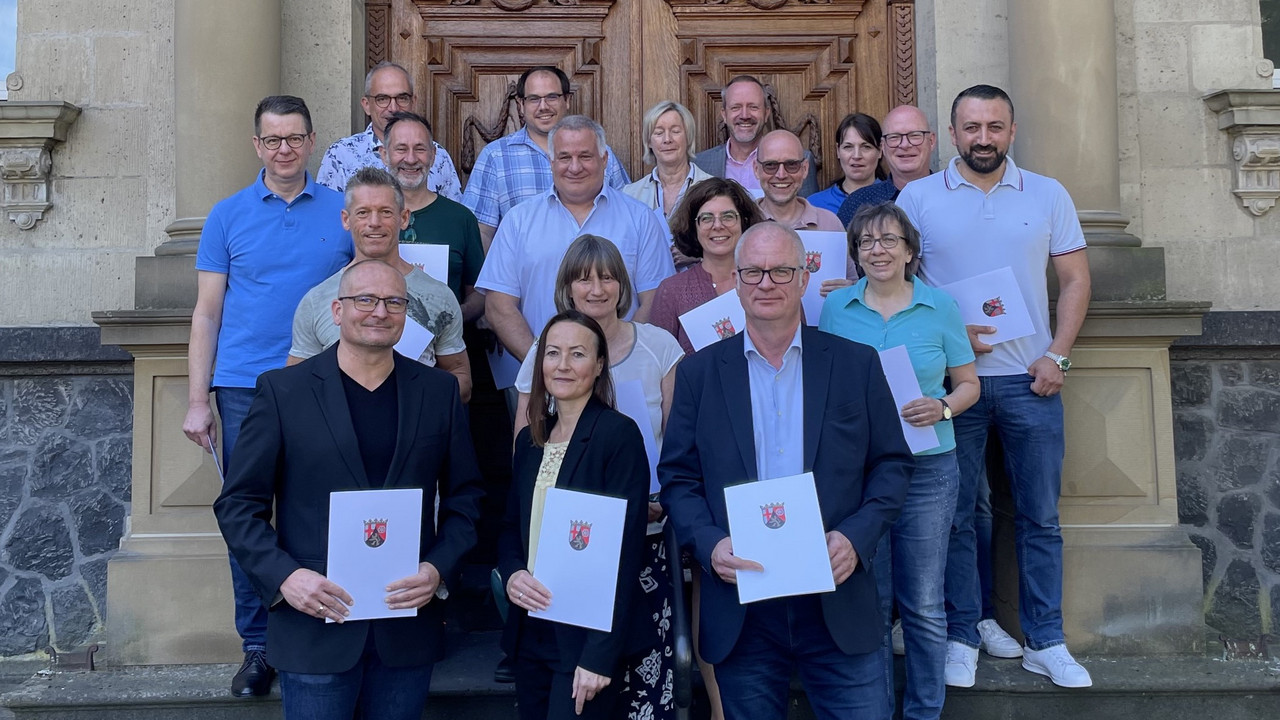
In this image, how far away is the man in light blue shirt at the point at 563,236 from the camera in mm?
4320

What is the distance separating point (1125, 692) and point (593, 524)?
8.11 ft

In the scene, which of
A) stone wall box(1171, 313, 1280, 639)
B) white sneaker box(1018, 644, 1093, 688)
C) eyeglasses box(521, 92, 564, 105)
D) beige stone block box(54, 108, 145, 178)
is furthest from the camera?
beige stone block box(54, 108, 145, 178)

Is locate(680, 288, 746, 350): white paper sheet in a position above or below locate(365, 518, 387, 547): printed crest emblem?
above

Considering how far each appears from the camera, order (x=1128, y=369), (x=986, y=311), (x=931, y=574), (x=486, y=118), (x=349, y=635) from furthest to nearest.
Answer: (x=486, y=118), (x=1128, y=369), (x=986, y=311), (x=931, y=574), (x=349, y=635)

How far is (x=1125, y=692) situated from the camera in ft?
13.8

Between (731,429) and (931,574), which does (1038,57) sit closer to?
(931,574)

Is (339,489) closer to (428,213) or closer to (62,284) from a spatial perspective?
(428,213)

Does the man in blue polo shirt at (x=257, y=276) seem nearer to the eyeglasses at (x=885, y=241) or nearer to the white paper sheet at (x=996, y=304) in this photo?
the eyeglasses at (x=885, y=241)

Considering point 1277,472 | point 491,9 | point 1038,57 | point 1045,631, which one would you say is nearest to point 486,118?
point 491,9

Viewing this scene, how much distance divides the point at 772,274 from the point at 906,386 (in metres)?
0.84

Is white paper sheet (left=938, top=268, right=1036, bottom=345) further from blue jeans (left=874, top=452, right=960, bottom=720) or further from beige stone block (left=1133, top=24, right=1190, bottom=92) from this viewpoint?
beige stone block (left=1133, top=24, right=1190, bottom=92)

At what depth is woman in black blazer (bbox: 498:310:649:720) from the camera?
10.1 feet

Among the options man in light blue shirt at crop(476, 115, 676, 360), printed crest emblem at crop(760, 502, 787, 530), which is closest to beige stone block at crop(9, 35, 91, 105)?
man in light blue shirt at crop(476, 115, 676, 360)

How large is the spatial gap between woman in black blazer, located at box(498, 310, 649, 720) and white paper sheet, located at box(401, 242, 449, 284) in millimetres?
984
